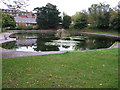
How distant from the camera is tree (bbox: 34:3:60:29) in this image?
173 ft

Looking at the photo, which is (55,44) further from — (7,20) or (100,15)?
(100,15)

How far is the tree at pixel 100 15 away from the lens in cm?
4269

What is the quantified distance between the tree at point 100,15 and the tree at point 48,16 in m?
12.6

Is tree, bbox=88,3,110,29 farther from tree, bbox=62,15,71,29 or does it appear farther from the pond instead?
the pond

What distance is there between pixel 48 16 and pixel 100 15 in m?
19.1

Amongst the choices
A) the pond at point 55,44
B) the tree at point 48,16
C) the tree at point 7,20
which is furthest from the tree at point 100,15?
the tree at point 7,20

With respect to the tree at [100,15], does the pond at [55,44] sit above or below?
below

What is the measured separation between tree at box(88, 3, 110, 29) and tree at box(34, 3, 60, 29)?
12.6 metres

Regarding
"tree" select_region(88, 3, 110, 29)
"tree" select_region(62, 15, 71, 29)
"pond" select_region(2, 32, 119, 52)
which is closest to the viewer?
"pond" select_region(2, 32, 119, 52)

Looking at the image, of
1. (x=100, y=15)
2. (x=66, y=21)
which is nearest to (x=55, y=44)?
(x=100, y=15)

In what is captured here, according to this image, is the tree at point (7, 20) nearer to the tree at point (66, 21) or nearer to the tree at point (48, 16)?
the tree at point (48, 16)

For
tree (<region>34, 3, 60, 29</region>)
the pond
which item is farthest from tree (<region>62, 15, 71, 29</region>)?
the pond

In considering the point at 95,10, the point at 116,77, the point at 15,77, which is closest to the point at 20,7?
the point at 15,77

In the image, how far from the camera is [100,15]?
43531 millimetres
